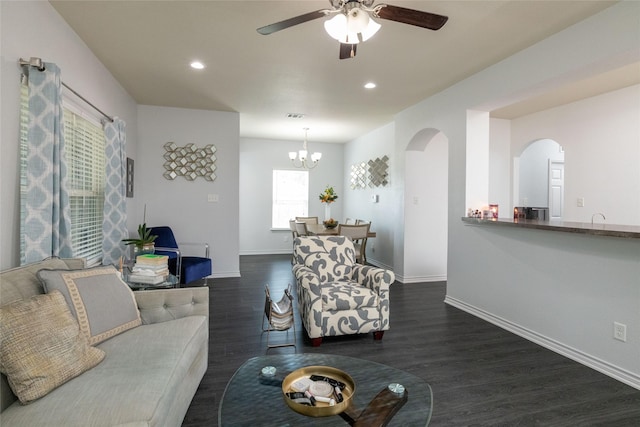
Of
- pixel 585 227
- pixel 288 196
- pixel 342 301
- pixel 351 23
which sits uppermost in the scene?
pixel 351 23

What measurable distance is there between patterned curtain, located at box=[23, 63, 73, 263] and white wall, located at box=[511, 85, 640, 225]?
5.72m

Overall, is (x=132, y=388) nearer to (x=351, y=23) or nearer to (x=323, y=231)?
(x=351, y=23)

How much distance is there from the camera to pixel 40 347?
134 centimetres

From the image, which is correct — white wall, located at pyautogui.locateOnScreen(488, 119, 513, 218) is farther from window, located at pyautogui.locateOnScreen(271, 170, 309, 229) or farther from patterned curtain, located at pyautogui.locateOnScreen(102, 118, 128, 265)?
patterned curtain, located at pyautogui.locateOnScreen(102, 118, 128, 265)

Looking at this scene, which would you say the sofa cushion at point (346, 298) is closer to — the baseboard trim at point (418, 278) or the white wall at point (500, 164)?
the baseboard trim at point (418, 278)

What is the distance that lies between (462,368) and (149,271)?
261cm

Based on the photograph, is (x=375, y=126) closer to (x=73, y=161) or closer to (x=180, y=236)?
(x=180, y=236)

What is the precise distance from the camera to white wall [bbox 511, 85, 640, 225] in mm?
3891

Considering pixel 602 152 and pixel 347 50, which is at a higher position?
pixel 347 50

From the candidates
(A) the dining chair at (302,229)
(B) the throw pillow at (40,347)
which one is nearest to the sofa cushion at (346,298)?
(B) the throw pillow at (40,347)

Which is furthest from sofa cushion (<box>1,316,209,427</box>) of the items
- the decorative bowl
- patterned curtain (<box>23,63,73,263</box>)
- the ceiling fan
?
the ceiling fan

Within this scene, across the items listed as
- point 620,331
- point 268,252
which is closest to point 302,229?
point 268,252

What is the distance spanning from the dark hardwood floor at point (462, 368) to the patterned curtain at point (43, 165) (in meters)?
1.41

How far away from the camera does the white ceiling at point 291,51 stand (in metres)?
2.39
